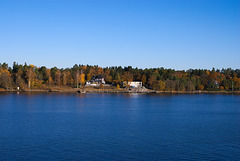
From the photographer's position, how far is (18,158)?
77.5ft

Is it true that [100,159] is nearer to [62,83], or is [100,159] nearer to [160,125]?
[160,125]

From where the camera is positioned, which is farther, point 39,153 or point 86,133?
point 86,133

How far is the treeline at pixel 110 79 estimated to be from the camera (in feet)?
480

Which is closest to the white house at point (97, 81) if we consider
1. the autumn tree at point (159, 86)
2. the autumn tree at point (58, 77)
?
the autumn tree at point (58, 77)

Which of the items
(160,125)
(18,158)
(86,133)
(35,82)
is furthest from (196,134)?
(35,82)

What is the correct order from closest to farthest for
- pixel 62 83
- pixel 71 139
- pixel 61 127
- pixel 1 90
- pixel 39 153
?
pixel 39 153 < pixel 71 139 < pixel 61 127 < pixel 1 90 < pixel 62 83

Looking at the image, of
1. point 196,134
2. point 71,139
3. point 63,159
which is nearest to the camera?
point 63,159

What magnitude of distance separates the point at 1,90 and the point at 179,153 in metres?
135

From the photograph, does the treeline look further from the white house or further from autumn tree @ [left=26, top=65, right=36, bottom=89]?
the white house

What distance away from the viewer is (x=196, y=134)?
3359 cm

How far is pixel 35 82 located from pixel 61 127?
118 m

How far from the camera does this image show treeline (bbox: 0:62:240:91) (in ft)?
480

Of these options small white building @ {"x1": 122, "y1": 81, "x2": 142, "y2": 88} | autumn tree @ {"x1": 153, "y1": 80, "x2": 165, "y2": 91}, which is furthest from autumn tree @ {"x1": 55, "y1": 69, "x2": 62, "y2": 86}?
autumn tree @ {"x1": 153, "y1": 80, "x2": 165, "y2": 91}

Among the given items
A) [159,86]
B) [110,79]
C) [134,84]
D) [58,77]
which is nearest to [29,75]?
[58,77]
